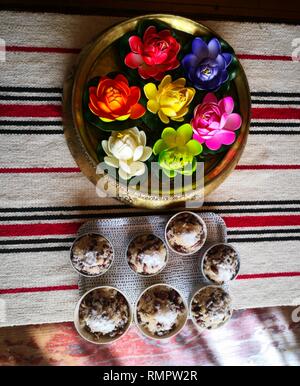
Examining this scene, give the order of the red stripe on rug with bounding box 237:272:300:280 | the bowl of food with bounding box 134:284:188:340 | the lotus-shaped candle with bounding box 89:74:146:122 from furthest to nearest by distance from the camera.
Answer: the red stripe on rug with bounding box 237:272:300:280, the bowl of food with bounding box 134:284:188:340, the lotus-shaped candle with bounding box 89:74:146:122

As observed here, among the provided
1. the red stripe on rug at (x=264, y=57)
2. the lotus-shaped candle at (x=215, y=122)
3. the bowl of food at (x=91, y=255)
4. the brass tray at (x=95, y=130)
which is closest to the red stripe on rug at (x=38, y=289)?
the bowl of food at (x=91, y=255)

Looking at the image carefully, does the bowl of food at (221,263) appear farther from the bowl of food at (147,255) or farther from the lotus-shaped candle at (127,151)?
the lotus-shaped candle at (127,151)

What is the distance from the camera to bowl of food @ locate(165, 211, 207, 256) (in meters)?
1.03

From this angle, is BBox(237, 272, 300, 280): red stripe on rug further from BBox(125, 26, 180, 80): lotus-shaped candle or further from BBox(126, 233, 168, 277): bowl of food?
BBox(125, 26, 180, 80): lotus-shaped candle

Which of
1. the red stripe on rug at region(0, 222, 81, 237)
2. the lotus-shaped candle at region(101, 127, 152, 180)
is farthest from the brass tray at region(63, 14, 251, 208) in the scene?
the red stripe on rug at region(0, 222, 81, 237)

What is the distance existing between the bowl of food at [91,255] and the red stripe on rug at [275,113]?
57 centimetres

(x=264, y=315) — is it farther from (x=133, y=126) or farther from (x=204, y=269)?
(x=133, y=126)

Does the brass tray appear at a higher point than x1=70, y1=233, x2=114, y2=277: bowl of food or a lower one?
higher

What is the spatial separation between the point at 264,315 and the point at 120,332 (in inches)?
→ 17.4

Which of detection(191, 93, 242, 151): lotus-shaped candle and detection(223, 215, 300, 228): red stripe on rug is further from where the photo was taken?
detection(223, 215, 300, 228): red stripe on rug

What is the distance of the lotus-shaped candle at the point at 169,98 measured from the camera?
3.05ft

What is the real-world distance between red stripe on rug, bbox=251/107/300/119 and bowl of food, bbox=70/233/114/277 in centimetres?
57

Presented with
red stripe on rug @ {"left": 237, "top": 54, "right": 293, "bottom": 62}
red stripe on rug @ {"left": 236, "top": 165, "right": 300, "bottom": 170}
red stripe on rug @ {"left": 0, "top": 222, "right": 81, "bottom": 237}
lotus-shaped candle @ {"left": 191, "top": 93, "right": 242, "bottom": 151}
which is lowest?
red stripe on rug @ {"left": 0, "top": 222, "right": 81, "bottom": 237}

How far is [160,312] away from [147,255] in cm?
14
